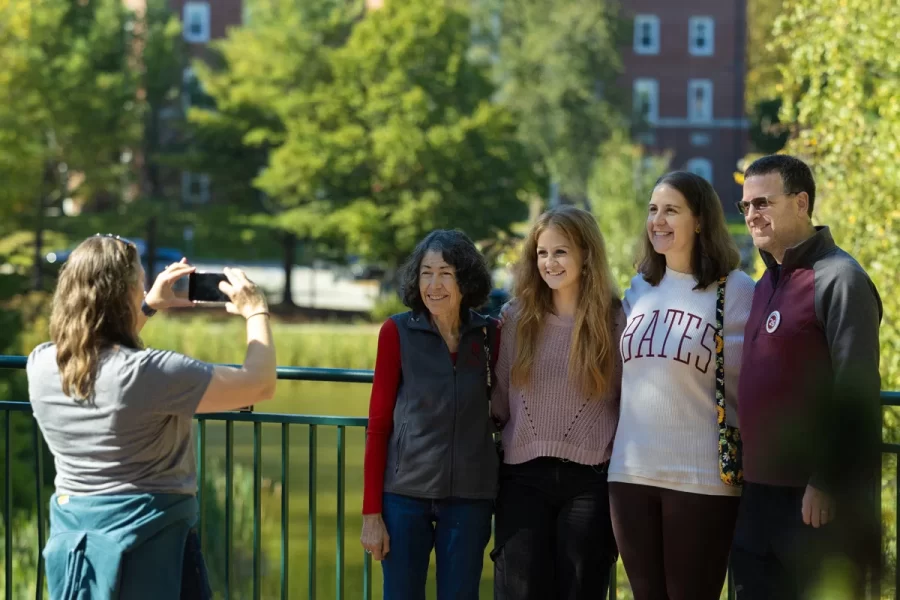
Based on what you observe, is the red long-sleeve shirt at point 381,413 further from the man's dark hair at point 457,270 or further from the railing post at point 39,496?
the railing post at point 39,496

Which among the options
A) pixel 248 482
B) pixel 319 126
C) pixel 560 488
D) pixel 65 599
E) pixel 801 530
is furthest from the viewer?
pixel 319 126

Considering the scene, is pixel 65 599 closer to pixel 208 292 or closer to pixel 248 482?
pixel 208 292

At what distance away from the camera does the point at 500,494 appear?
3.80 metres

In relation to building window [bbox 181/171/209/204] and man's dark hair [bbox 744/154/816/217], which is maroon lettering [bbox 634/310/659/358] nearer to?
man's dark hair [bbox 744/154/816/217]

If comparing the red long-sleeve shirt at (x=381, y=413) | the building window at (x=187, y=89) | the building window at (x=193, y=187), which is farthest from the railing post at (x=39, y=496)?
the building window at (x=193, y=187)

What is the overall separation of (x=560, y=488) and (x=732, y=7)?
53.6m

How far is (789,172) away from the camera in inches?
138

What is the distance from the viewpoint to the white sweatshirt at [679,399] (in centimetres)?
356

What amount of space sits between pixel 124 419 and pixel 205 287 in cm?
57

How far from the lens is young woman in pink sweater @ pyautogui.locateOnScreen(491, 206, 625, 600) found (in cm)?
371

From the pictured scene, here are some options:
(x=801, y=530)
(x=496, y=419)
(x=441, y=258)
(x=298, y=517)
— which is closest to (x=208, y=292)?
(x=441, y=258)

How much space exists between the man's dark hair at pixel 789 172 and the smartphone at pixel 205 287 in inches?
61.2

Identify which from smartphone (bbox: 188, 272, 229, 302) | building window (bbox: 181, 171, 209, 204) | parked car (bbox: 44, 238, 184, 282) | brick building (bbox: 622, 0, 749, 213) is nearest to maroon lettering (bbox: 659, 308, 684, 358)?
smartphone (bbox: 188, 272, 229, 302)

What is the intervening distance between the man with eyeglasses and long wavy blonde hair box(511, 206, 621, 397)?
467mm
